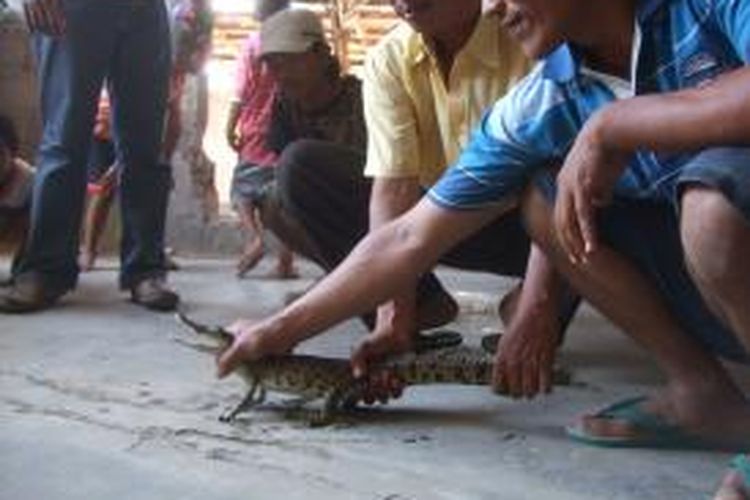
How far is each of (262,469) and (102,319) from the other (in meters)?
1.77

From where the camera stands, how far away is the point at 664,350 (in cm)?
247

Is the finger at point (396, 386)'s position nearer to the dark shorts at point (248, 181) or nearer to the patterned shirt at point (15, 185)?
the dark shorts at point (248, 181)

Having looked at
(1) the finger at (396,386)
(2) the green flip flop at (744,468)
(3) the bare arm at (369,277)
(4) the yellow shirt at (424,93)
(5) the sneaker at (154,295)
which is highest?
(4) the yellow shirt at (424,93)

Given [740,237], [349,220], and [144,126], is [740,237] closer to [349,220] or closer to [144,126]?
[349,220]

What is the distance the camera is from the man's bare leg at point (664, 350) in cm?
244

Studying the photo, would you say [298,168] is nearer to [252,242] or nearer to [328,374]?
[328,374]

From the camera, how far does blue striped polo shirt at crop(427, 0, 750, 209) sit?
2055 millimetres

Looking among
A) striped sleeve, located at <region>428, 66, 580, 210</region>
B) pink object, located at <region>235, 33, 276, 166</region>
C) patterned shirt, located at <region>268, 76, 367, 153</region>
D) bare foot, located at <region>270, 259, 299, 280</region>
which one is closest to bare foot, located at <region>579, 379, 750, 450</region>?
striped sleeve, located at <region>428, 66, 580, 210</region>

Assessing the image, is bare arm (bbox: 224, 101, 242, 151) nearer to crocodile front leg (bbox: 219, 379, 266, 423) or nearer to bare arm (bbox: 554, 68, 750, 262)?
crocodile front leg (bbox: 219, 379, 266, 423)

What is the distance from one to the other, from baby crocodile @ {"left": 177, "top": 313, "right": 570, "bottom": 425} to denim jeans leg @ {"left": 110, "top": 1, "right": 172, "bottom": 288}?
1673 millimetres

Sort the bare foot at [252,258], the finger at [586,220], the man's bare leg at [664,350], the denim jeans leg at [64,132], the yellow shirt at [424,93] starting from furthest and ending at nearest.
A: the bare foot at [252,258] < the denim jeans leg at [64,132] < the yellow shirt at [424,93] < the man's bare leg at [664,350] < the finger at [586,220]

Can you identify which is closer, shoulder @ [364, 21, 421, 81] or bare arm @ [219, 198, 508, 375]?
bare arm @ [219, 198, 508, 375]

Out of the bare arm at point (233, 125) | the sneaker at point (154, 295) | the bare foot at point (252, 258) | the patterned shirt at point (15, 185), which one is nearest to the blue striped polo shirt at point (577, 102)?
the sneaker at point (154, 295)

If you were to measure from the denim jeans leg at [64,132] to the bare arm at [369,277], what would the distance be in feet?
5.83
